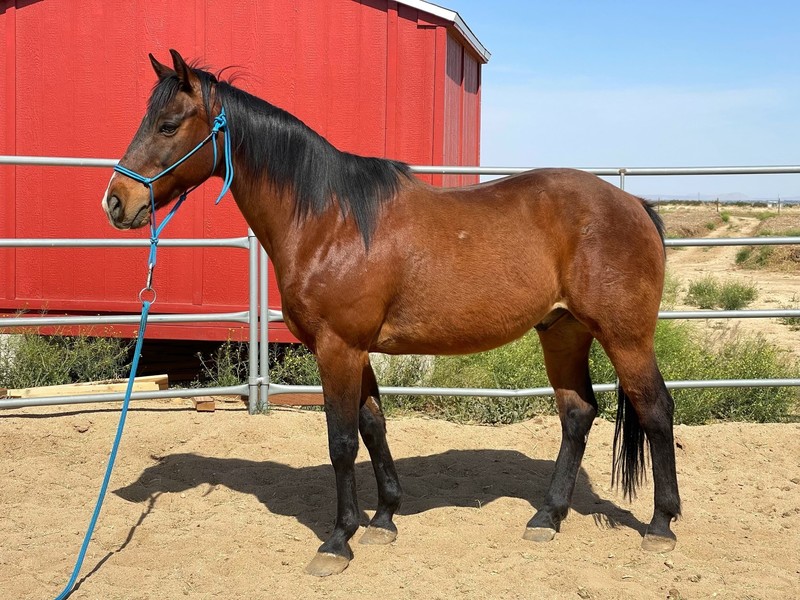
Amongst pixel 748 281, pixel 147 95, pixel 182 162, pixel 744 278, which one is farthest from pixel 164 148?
pixel 744 278

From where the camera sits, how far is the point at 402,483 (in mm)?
4676

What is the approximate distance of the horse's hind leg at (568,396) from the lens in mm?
4133

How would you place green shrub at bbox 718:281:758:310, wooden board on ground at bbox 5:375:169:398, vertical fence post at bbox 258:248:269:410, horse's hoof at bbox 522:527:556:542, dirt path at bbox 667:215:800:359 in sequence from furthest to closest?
green shrub at bbox 718:281:758:310
dirt path at bbox 667:215:800:359
wooden board on ground at bbox 5:375:169:398
vertical fence post at bbox 258:248:269:410
horse's hoof at bbox 522:527:556:542

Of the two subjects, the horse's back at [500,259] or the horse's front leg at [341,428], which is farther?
the horse's back at [500,259]

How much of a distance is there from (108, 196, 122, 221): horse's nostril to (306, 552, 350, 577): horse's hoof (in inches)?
66.5

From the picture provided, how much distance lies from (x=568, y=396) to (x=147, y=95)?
496 cm

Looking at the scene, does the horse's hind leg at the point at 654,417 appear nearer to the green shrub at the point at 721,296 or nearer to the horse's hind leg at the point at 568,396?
the horse's hind leg at the point at 568,396

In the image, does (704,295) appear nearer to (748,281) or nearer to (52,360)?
(748,281)

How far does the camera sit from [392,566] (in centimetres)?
355

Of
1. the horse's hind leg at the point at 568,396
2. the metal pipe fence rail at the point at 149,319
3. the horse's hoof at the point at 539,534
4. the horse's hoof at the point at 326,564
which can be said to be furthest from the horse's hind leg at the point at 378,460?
the metal pipe fence rail at the point at 149,319

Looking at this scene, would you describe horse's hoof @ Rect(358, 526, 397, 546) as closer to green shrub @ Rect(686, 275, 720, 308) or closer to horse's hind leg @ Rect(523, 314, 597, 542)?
horse's hind leg @ Rect(523, 314, 597, 542)

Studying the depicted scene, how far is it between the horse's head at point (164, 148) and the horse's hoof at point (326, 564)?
1.62 meters

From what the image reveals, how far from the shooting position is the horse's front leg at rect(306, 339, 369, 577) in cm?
355

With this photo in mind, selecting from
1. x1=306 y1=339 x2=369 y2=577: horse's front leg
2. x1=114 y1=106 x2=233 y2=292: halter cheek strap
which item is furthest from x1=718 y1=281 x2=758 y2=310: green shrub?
x1=114 y1=106 x2=233 y2=292: halter cheek strap
